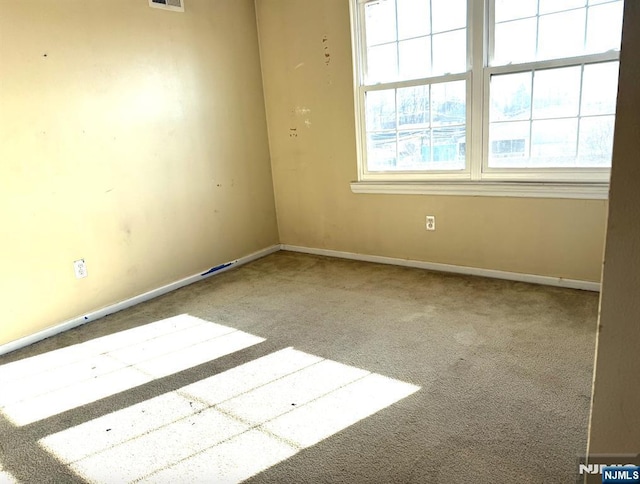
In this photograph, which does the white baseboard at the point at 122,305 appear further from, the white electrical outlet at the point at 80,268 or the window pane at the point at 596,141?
the window pane at the point at 596,141

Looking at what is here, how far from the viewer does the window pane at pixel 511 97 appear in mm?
2977

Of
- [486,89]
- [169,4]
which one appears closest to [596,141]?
[486,89]

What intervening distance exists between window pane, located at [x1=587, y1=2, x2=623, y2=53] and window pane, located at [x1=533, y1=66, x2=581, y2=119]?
0.50 ft

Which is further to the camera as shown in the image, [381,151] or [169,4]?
[381,151]

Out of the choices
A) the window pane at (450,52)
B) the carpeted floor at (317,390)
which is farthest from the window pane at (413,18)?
the carpeted floor at (317,390)

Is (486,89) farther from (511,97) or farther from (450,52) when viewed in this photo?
(450,52)

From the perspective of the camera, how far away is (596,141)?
2807 mm

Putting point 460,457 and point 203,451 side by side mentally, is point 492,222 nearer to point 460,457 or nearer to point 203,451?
point 460,457

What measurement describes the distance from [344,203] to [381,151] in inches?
22.1

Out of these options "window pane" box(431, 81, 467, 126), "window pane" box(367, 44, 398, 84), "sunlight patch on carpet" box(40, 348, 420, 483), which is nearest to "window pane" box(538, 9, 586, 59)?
"window pane" box(431, 81, 467, 126)

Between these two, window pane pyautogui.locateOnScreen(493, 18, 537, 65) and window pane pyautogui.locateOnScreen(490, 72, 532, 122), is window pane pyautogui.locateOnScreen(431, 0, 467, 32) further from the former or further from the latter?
window pane pyautogui.locateOnScreen(490, 72, 532, 122)

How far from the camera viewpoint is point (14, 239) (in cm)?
269

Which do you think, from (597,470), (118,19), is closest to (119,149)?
(118,19)

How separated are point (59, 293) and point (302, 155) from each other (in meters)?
2.19
